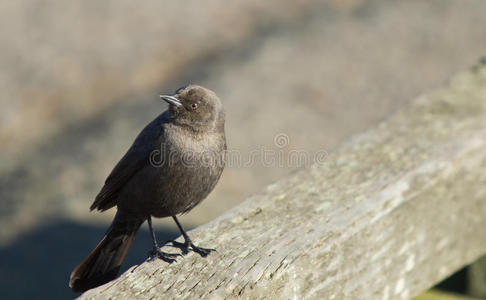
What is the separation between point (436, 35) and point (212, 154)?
5.39 metres

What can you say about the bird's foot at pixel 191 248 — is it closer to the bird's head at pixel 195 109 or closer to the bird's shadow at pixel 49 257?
the bird's head at pixel 195 109

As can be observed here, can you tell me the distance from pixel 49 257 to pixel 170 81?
8.32 ft

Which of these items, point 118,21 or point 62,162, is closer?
point 62,162

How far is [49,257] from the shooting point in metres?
5.33

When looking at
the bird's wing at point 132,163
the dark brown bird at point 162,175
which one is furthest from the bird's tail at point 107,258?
the bird's wing at point 132,163

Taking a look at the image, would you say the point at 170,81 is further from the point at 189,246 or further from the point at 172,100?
the point at 189,246

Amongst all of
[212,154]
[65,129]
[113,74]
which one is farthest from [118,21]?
[212,154]

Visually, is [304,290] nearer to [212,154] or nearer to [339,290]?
[339,290]

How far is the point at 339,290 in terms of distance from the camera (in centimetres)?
244

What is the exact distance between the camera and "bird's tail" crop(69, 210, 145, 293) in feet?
11.0

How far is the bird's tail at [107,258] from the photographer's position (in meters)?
3.37

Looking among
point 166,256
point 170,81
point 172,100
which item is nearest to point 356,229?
point 166,256

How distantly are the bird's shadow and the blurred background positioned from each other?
0.01 meters

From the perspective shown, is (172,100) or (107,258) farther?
(172,100)
